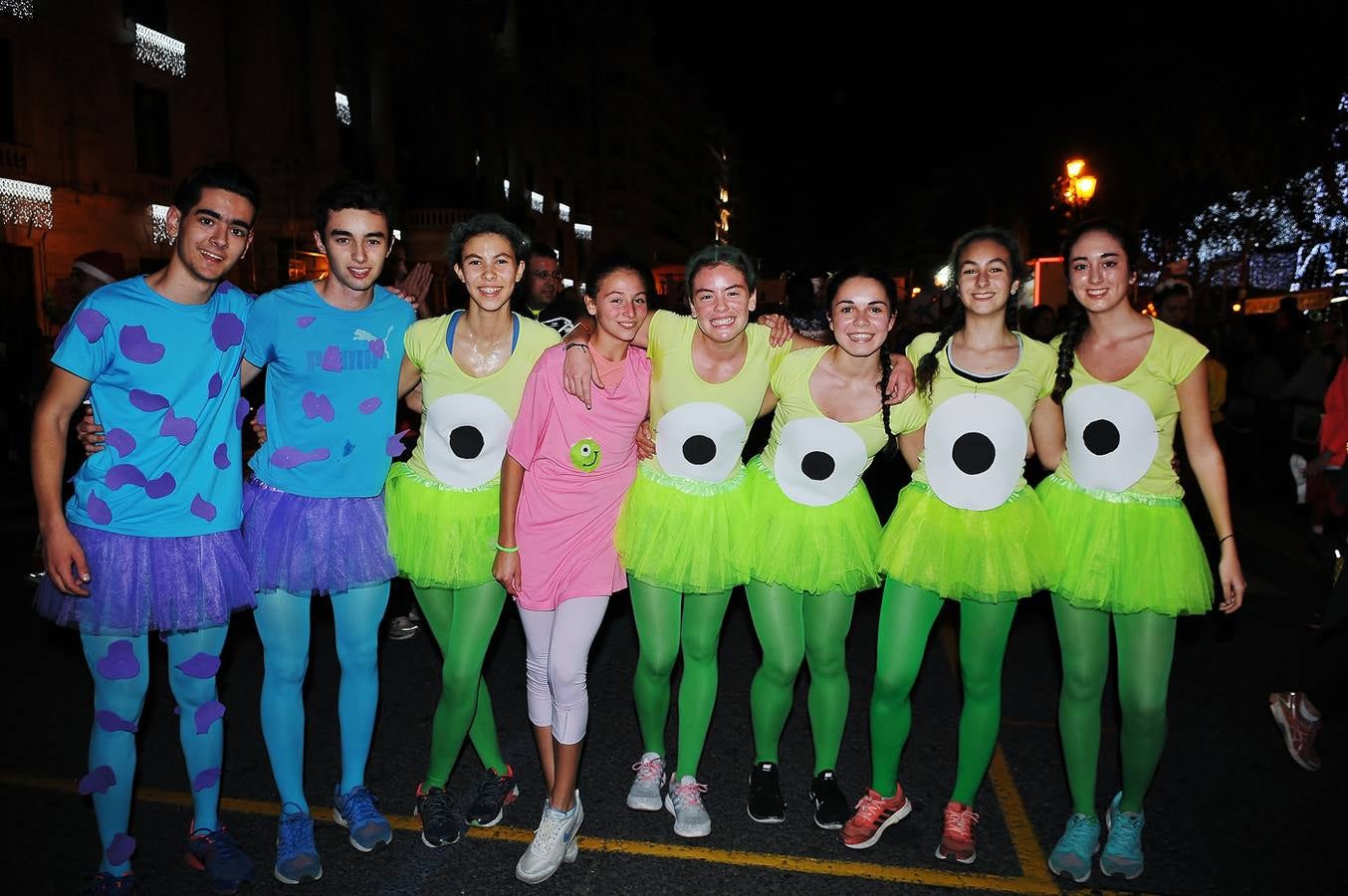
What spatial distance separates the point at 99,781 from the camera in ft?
9.97

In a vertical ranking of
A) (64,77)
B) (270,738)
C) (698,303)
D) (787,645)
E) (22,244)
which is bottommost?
(270,738)

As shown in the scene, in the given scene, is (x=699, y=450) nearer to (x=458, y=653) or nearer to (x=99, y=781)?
(x=458, y=653)

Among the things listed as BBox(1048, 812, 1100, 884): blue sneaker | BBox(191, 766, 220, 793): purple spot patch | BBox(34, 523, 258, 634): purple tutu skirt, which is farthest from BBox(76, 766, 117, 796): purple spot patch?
BBox(1048, 812, 1100, 884): blue sneaker

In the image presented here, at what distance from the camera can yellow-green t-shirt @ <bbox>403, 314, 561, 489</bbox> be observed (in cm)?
340

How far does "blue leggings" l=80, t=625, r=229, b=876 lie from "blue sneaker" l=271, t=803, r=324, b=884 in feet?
0.94

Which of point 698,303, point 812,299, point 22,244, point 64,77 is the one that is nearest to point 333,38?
point 64,77

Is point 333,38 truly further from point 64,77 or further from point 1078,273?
point 1078,273

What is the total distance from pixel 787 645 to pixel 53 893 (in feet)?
8.91

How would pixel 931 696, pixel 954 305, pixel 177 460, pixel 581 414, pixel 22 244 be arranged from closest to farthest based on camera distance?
pixel 177 460 → pixel 581 414 → pixel 954 305 → pixel 931 696 → pixel 22 244

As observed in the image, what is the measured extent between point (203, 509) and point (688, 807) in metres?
2.12

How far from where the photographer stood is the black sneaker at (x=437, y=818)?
3.46 metres

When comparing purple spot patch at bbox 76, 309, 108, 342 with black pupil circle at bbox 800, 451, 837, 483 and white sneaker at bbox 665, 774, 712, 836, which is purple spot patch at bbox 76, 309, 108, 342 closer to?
black pupil circle at bbox 800, 451, 837, 483

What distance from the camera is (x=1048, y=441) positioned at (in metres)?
3.42

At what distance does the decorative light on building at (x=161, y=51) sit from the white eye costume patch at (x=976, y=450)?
20.7 meters
